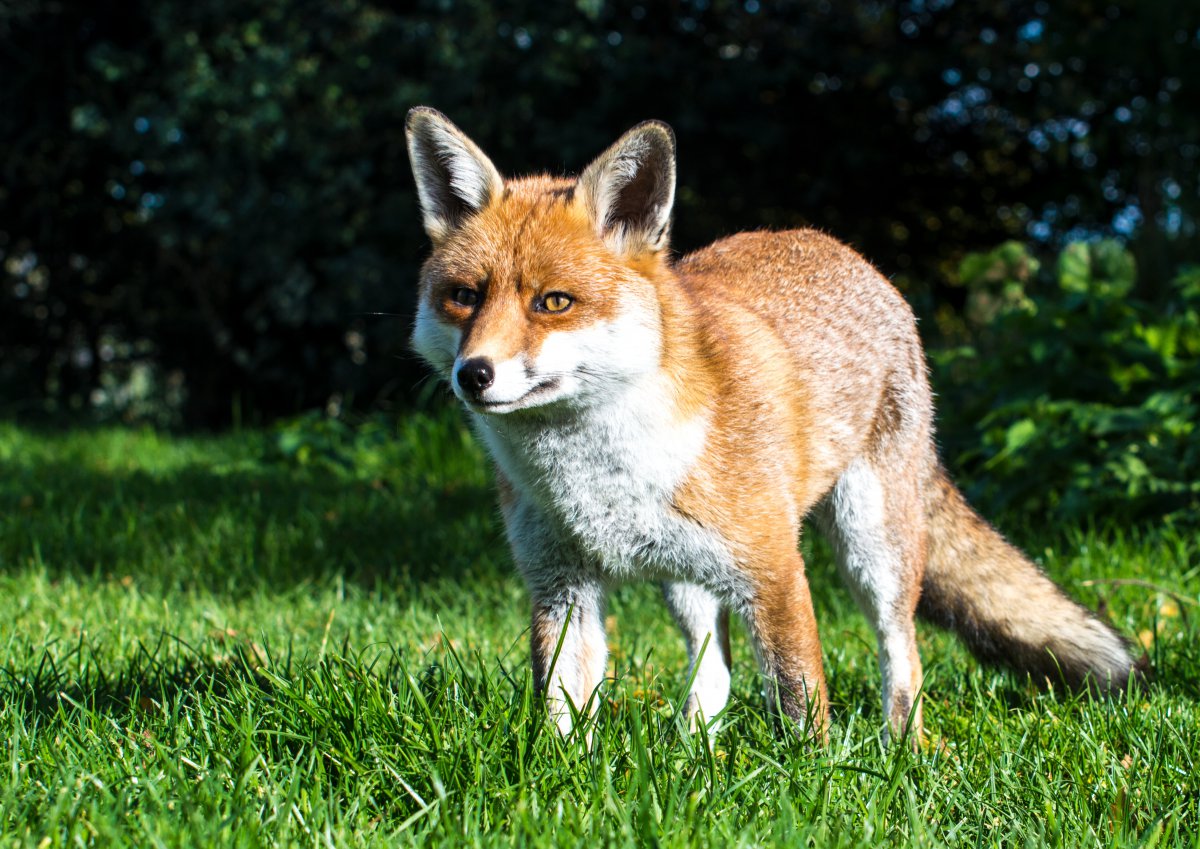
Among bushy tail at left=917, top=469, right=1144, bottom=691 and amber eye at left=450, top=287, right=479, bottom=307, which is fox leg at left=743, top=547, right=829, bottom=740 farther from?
amber eye at left=450, top=287, right=479, bottom=307

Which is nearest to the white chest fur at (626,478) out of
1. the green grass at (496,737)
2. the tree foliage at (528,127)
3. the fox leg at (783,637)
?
the fox leg at (783,637)

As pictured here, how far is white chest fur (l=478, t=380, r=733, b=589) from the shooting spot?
9.36 ft

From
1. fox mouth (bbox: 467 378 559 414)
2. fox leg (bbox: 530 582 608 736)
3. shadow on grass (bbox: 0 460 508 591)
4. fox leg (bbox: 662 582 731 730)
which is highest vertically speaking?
fox mouth (bbox: 467 378 559 414)

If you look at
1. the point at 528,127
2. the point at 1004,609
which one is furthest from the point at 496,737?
the point at 528,127

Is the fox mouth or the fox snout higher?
the fox snout

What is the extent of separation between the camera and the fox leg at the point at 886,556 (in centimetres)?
339

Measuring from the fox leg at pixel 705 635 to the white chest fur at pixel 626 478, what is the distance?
1.97ft

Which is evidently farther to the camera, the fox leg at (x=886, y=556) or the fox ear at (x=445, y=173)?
the fox leg at (x=886, y=556)

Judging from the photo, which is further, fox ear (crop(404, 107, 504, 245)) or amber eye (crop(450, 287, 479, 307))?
fox ear (crop(404, 107, 504, 245))

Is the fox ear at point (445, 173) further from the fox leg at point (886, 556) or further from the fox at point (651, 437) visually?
the fox leg at point (886, 556)

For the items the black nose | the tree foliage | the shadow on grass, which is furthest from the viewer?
the tree foliage

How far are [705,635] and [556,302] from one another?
132cm

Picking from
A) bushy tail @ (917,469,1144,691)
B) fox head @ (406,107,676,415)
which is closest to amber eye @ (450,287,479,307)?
fox head @ (406,107,676,415)

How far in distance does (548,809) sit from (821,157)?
30.4ft
